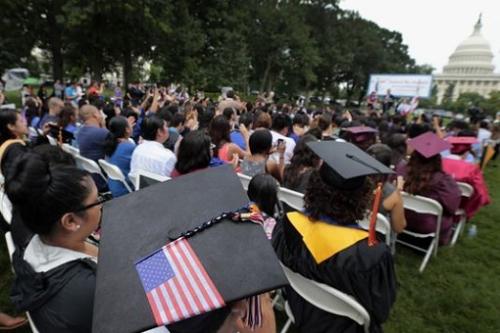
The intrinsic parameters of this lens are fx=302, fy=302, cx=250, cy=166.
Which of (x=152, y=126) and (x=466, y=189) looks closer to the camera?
(x=152, y=126)

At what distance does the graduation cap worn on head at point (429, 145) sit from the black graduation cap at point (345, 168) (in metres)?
1.59

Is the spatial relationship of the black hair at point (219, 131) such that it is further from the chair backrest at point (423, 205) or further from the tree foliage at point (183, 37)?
the tree foliage at point (183, 37)

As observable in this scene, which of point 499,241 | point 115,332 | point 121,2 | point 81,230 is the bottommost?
point 499,241

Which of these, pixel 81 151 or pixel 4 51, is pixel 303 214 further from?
pixel 4 51

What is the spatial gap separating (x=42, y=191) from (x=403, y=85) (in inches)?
1034

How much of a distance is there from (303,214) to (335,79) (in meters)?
45.3

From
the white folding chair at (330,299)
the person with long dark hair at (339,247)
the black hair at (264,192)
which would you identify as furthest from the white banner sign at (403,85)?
the white folding chair at (330,299)

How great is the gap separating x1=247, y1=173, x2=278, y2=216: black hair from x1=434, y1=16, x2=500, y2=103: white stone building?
3266 inches

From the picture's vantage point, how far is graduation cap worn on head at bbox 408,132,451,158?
3305mm

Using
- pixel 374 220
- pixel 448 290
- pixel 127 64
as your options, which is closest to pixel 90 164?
pixel 374 220

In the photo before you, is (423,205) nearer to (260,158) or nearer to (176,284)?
(260,158)

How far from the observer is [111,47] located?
1825 cm

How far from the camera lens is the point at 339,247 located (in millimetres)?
1752

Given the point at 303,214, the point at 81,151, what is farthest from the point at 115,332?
the point at 81,151
